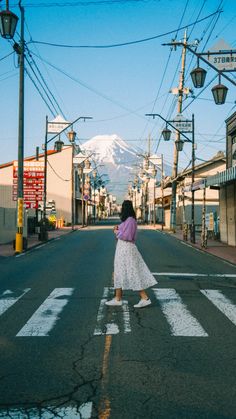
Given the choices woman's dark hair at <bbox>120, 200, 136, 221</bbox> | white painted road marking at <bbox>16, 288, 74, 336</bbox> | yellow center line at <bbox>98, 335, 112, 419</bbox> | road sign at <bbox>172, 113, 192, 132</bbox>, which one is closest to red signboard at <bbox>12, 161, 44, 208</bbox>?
Answer: road sign at <bbox>172, 113, 192, 132</bbox>

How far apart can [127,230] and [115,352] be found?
10.2 feet

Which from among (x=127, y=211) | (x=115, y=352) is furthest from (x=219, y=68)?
(x=115, y=352)

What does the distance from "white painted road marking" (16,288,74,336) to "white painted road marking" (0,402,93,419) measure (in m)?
2.58

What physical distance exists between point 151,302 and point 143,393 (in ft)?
15.3

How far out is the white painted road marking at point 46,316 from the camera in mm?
6801

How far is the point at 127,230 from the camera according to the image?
28.1ft

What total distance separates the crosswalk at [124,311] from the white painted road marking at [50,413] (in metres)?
2.50

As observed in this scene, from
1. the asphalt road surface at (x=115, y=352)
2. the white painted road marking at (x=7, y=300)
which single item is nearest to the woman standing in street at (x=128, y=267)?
the asphalt road surface at (x=115, y=352)

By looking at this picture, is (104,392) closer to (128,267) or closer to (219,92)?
(128,267)

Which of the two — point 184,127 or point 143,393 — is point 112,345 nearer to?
point 143,393

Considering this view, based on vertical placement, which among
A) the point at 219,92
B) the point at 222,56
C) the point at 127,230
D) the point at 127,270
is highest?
the point at 222,56

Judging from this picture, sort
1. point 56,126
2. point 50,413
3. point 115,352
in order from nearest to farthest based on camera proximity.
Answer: point 50,413
point 115,352
point 56,126

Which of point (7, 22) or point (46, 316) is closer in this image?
point (46, 316)

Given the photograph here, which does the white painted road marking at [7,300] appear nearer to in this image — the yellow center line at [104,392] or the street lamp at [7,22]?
the yellow center line at [104,392]
